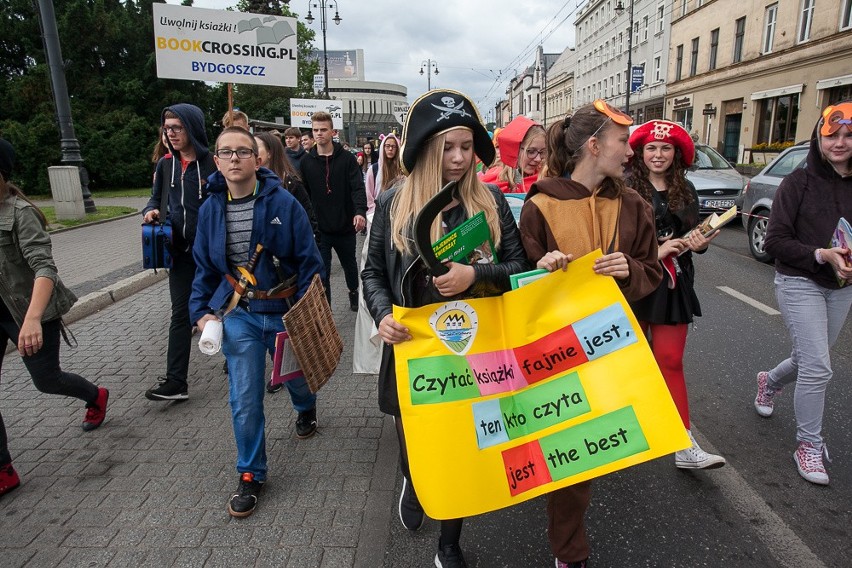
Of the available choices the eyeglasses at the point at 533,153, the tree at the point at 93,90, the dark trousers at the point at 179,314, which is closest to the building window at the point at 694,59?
the tree at the point at 93,90

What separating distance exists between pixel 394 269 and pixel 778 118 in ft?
103

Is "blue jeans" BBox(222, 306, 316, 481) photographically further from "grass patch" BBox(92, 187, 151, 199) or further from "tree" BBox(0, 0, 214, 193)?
"tree" BBox(0, 0, 214, 193)

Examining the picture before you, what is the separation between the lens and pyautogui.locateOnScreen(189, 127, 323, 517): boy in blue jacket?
291cm

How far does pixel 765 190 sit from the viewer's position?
925 cm

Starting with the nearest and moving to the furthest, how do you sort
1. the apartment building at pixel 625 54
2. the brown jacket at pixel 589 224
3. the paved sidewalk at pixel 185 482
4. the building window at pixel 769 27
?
the brown jacket at pixel 589 224 → the paved sidewalk at pixel 185 482 → the building window at pixel 769 27 → the apartment building at pixel 625 54

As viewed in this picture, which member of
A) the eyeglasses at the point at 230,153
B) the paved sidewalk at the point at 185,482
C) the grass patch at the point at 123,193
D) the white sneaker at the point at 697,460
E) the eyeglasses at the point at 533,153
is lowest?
the paved sidewalk at the point at 185,482

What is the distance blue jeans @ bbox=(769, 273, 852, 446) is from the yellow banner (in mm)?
1799

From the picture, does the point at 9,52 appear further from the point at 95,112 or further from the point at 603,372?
the point at 603,372

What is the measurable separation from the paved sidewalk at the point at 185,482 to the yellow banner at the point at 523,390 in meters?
0.87

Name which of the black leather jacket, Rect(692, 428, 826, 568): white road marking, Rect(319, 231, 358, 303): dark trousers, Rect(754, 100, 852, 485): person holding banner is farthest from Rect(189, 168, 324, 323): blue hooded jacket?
Rect(319, 231, 358, 303): dark trousers

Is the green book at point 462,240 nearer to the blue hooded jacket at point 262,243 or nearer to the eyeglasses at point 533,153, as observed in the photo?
the blue hooded jacket at point 262,243

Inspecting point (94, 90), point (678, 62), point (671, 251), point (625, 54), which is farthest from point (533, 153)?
point (625, 54)

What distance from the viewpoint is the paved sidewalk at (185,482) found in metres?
2.60

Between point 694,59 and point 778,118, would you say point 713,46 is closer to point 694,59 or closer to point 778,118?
point 694,59
